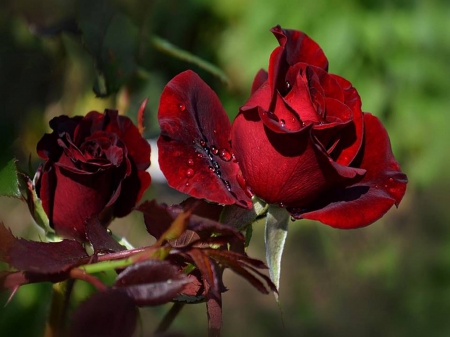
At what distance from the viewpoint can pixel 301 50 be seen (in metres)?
0.48

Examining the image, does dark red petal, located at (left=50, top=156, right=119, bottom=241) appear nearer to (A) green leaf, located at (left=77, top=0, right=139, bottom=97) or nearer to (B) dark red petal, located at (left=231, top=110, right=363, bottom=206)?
(B) dark red petal, located at (left=231, top=110, right=363, bottom=206)

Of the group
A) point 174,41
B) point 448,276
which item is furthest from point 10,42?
point 448,276

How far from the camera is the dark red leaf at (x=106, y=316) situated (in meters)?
0.31

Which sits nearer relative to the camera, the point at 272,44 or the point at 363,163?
the point at 363,163

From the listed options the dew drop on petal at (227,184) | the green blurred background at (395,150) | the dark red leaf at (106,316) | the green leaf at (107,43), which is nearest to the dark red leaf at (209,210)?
the dew drop on petal at (227,184)

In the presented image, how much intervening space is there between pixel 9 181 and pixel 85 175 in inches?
2.7

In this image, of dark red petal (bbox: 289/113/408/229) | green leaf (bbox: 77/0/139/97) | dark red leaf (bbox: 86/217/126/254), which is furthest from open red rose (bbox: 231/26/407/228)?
green leaf (bbox: 77/0/139/97)

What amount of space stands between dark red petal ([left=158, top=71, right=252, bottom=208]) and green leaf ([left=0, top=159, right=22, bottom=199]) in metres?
0.10

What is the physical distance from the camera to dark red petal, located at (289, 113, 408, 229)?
0.43 meters

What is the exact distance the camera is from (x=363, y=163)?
48 cm

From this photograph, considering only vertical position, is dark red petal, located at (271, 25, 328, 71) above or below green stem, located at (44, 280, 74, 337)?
above

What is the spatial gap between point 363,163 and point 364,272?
1954 mm

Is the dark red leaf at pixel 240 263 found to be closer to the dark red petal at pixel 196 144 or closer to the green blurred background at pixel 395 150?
the dark red petal at pixel 196 144

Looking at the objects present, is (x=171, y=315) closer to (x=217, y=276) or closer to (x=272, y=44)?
(x=217, y=276)
